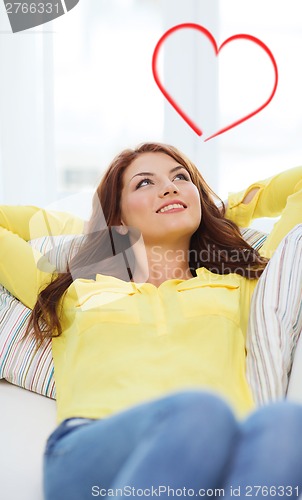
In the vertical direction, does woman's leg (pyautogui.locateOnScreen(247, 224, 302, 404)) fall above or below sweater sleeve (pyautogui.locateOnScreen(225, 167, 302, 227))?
below

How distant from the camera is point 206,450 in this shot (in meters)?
0.90

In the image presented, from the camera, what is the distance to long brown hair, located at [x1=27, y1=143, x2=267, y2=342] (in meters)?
1.62

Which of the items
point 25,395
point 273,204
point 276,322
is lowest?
point 25,395

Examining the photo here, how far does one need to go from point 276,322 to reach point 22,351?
0.60 m

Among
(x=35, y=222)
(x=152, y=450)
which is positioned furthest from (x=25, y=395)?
(x=152, y=450)

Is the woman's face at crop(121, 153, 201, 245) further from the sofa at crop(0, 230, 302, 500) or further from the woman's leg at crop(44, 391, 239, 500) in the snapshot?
the woman's leg at crop(44, 391, 239, 500)

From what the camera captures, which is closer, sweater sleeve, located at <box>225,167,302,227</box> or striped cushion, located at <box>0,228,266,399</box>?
striped cushion, located at <box>0,228,266,399</box>

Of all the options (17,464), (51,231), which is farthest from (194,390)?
(51,231)

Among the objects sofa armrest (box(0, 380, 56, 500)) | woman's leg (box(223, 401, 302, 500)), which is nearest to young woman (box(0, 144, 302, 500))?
woman's leg (box(223, 401, 302, 500))

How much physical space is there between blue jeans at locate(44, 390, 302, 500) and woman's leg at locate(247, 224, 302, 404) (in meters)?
0.36

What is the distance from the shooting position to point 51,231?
1.83 metres

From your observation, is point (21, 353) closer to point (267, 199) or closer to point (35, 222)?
point (35, 222)

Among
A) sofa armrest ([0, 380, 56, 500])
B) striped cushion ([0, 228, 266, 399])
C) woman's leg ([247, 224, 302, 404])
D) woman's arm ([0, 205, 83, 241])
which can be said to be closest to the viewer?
sofa armrest ([0, 380, 56, 500])

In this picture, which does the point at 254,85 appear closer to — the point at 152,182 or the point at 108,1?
the point at 108,1
